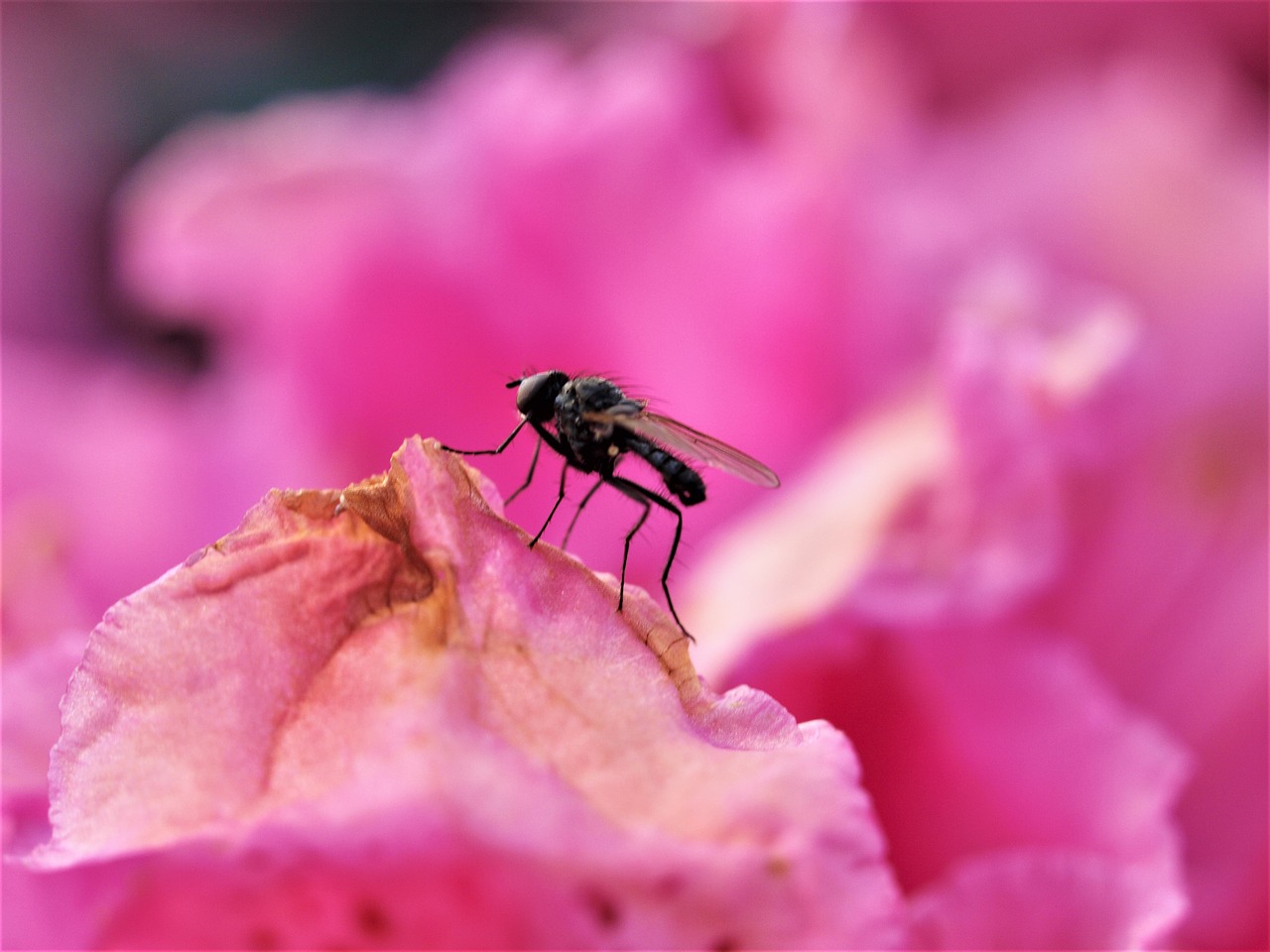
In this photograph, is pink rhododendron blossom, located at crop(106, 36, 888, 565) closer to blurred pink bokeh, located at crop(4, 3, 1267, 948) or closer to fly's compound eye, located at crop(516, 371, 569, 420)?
blurred pink bokeh, located at crop(4, 3, 1267, 948)

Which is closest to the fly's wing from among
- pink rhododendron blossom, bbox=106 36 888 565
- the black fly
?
the black fly

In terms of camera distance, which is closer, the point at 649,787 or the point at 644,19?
the point at 649,787

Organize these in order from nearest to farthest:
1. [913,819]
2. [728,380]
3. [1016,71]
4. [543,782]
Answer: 1. [543,782]
2. [913,819]
3. [728,380]
4. [1016,71]

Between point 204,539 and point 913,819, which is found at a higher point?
point 204,539

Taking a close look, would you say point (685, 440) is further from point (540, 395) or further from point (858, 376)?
point (858, 376)

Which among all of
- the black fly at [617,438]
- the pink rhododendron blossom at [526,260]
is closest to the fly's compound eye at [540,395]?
Answer: the black fly at [617,438]

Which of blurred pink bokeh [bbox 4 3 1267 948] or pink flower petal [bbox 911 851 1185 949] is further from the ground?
blurred pink bokeh [bbox 4 3 1267 948]

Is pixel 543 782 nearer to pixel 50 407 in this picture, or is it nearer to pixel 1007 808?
pixel 1007 808

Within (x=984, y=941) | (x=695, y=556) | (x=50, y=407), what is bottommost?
(x=984, y=941)

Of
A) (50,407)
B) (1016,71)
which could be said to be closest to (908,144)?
(1016,71)
